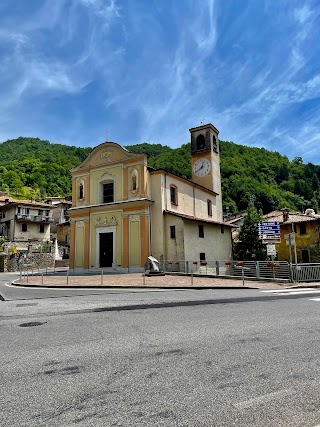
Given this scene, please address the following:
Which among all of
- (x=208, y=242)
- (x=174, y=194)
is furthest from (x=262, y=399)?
(x=174, y=194)

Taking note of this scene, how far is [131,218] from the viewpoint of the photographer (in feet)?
94.3

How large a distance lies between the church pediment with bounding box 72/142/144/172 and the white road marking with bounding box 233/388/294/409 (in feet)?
88.5

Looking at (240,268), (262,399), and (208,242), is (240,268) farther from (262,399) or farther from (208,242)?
(262,399)

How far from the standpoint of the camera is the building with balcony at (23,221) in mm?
58000

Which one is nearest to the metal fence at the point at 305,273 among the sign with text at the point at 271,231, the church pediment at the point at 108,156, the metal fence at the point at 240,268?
the metal fence at the point at 240,268

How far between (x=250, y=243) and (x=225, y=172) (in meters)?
36.4

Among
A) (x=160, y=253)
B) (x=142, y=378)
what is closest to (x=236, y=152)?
(x=160, y=253)

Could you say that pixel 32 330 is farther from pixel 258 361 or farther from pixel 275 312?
pixel 275 312

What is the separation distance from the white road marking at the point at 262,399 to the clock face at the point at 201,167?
3653cm

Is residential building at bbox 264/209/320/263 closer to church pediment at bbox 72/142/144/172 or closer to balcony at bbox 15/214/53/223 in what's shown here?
church pediment at bbox 72/142/144/172

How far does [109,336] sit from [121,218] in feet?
76.6

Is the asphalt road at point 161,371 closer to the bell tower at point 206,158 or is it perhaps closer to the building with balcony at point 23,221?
the bell tower at point 206,158

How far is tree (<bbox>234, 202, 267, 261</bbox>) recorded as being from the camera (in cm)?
4009

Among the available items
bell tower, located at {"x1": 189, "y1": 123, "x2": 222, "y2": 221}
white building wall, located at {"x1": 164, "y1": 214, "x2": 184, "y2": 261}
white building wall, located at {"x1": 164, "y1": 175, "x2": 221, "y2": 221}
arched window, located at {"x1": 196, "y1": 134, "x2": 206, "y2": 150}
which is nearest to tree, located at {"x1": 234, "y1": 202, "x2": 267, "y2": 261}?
bell tower, located at {"x1": 189, "y1": 123, "x2": 222, "y2": 221}
